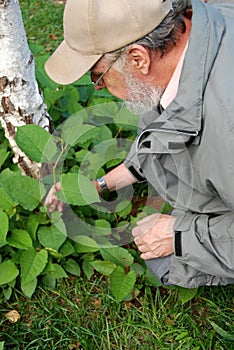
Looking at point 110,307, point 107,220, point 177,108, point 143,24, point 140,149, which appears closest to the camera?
point 143,24

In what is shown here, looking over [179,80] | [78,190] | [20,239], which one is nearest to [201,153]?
[179,80]

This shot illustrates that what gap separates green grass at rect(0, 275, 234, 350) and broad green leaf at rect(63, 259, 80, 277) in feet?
0.17

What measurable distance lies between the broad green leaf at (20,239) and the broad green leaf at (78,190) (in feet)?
0.87

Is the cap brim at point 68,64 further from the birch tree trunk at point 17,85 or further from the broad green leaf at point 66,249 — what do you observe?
the broad green leaf at point 66,249

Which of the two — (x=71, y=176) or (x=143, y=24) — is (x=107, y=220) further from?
(x=143, y=24)

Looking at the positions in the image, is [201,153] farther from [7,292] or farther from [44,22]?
[44,22]

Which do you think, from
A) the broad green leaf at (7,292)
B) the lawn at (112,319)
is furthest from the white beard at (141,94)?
the broad green leaf at (7,292)

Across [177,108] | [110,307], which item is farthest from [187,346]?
[177,108]

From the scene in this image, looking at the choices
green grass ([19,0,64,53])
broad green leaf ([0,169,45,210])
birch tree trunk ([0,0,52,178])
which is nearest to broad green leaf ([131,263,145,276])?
broad green leaf ([0,169,45,210])

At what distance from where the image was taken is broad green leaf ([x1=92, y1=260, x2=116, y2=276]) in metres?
2.55

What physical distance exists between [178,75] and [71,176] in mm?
702

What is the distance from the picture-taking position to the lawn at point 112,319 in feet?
7.93

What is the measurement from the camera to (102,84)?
203 centimetres

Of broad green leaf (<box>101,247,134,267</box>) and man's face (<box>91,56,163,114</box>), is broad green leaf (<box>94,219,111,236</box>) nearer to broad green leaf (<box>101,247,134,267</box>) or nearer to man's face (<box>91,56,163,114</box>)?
broad green leaf (<box>101,247,134,267</box>)
